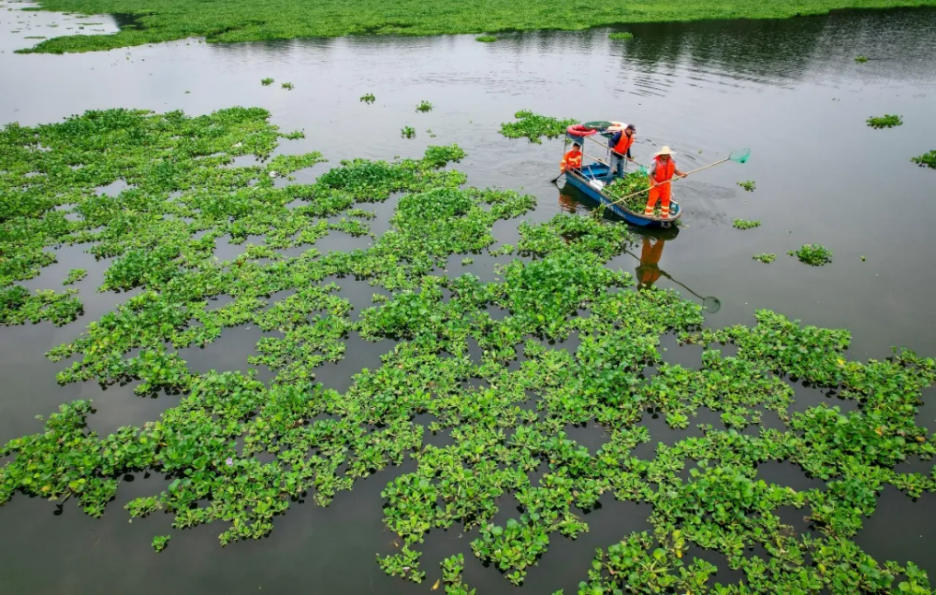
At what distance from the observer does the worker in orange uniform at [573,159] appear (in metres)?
20.1

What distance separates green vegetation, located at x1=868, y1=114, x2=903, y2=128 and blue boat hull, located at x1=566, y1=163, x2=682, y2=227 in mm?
15392

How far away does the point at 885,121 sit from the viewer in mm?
25703

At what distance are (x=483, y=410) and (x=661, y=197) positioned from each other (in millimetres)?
10445

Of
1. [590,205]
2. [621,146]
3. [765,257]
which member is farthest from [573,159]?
[765,257]

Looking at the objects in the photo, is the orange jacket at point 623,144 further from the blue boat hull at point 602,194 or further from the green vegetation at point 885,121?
the green vegetation at point 885,121

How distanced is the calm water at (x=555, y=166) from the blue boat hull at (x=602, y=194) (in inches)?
31.1

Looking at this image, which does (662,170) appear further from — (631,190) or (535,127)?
(535,127)

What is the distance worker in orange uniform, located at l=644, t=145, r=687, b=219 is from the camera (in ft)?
54.2

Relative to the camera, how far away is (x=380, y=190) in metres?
20.5

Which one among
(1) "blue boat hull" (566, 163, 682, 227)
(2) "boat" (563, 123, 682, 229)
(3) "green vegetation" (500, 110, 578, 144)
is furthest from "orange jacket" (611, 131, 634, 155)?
(3) "green vegetation" (500, 110, 578, 144)

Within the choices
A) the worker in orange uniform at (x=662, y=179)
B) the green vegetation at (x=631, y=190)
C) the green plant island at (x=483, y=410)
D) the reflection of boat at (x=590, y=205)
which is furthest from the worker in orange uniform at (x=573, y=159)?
the worker in orange uniform at (x=662, y=179)

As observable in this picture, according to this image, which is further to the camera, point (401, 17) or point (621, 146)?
point (401, 17)

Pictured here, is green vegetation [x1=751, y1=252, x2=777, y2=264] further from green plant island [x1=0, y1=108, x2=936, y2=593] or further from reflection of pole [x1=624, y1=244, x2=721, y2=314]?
green plant island [x1=0, y1=108, x2=936, y2=593]

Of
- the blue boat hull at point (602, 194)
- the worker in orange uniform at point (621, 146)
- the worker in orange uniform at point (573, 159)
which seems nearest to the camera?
the blue boat hull at point (602, 194)
